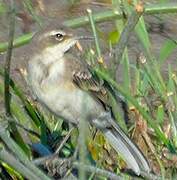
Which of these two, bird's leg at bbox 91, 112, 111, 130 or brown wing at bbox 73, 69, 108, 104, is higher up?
brown wing at bbox 73, 69, 108, 104

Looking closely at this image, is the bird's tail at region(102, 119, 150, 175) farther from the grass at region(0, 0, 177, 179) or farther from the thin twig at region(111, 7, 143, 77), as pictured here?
the thin twig at region(111, 7, 143, 77)

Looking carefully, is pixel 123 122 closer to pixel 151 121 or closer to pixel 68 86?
pixel 68 86

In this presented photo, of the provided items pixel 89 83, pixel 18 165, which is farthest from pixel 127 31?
pixel 89 83

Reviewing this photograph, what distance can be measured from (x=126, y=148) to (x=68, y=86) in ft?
1.58

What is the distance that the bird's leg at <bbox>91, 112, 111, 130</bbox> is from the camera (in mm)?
5777

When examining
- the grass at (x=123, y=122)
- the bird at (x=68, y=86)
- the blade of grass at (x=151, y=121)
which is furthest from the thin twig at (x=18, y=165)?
the bird at (x=68, y=86)

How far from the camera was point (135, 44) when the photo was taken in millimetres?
8266

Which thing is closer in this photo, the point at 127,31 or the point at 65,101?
the point at 127,31

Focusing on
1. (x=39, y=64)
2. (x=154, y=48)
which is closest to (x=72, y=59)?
(x=39, y=64)

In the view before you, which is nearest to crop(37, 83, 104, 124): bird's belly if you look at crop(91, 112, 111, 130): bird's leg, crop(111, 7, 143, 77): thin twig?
crop(91, 112, 111, 130): bird's leg

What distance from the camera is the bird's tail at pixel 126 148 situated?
17.6 feet

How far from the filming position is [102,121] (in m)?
5.83

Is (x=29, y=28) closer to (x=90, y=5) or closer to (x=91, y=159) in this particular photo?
(x=90, y=5)

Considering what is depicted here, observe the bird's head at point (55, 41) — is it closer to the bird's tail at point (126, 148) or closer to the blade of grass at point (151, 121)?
the bird's tail at point (126, 148)
